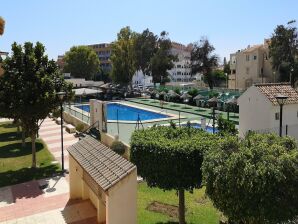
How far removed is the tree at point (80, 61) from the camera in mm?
84875

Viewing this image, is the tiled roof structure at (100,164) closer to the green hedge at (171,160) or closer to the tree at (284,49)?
the green hedge at (171,160)

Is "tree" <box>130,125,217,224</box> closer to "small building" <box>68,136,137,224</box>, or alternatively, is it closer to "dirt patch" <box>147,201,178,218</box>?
"small building" <box>68,136,137,224</box>

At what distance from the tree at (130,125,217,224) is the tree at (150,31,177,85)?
58686 millimetres

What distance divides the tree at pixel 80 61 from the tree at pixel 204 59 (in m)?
34.2

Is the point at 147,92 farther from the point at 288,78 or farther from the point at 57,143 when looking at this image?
the point at 57,143

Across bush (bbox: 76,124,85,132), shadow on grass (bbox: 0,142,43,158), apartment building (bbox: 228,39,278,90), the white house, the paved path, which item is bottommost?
the paved path

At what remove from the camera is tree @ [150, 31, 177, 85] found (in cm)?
6931

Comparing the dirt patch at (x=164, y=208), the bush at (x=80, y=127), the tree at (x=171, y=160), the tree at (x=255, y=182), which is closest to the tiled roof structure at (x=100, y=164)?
the tree at (x=171, y=160)

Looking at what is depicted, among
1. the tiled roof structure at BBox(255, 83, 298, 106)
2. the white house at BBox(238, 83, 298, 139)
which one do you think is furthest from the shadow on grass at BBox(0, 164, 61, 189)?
the tiled roof structure at BBox(255, 83, 298, 106)

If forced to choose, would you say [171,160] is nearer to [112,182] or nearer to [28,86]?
[112,182]

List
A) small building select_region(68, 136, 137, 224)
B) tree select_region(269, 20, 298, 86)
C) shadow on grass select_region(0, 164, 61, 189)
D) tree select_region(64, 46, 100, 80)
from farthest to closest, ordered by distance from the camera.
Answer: tree select_region(64, 46, 100, 80), tree select_region(269, 20, 298, 86), shadow on grass select_region(0, 164, 61, 189), small building select_region(68, 136, 137, 224)

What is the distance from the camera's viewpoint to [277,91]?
21453mm

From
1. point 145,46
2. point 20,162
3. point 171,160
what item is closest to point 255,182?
point 171,160

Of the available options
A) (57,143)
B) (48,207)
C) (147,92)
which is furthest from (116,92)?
(48,207)
